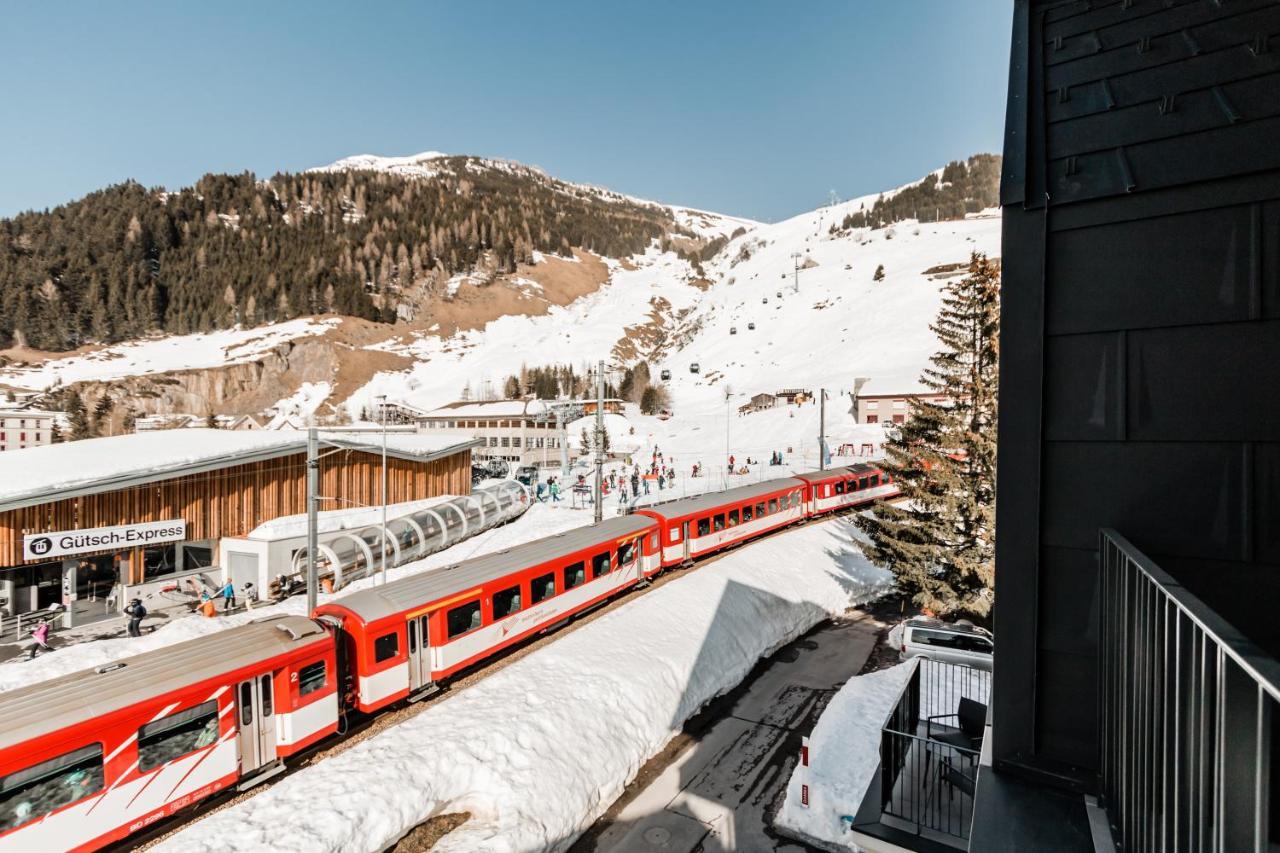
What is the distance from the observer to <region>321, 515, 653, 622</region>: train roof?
12023 mm

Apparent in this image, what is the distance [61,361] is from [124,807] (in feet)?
425

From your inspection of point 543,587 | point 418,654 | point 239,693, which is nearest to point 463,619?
point 418,654

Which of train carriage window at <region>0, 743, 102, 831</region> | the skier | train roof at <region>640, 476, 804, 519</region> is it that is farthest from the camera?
train roof at <region>640, 476, 804, 519</region>

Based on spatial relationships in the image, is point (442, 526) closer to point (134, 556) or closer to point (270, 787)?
point (134, 556)

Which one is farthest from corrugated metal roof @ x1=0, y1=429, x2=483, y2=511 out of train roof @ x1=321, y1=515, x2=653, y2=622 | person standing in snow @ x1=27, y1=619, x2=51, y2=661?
train roof @ x1=321, y1=515, x2=653, y2=622

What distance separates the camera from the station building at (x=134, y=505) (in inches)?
714

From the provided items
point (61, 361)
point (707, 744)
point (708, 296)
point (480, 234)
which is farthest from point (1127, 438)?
point (480, 234)

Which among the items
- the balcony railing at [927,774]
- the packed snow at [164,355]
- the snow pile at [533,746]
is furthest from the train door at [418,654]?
the packed snow at [164,355]

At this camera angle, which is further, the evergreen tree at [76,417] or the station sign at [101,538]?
the evergreen tree at [76,417]

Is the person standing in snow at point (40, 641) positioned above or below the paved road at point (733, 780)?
above

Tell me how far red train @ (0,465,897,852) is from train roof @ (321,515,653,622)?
0.04m

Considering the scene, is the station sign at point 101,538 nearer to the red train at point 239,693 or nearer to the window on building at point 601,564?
the red train at point 239,693

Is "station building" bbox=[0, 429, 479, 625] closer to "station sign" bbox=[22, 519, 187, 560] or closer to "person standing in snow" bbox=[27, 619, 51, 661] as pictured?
"station sign" bbox=[22, 519, 187, 560]

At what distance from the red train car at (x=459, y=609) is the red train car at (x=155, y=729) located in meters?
0.74
